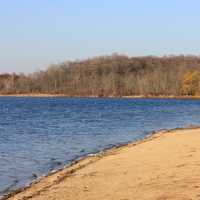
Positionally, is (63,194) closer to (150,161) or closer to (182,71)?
(150,161)

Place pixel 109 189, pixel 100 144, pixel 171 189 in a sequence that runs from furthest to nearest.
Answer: pixel 100 144, pixel 109 189, pixel 171 189

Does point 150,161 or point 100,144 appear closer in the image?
point 150,161

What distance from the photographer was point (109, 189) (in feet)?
Answer: 48.4

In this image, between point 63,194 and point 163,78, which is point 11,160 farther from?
point 163,78

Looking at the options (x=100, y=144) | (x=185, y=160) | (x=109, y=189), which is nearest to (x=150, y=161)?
(x=185, y=160)

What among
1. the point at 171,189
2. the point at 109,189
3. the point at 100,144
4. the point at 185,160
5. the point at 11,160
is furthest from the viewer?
the point at 100,144

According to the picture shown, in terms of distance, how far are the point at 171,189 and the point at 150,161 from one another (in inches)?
264

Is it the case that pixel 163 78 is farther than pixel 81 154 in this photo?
Yes

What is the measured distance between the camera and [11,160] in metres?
24.2

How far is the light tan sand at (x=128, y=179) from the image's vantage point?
13727 mm

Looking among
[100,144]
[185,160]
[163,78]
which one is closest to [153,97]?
[163,78]

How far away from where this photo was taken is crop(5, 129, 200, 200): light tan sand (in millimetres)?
13727

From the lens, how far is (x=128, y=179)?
16.2m

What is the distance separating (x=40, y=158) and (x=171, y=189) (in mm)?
12179
